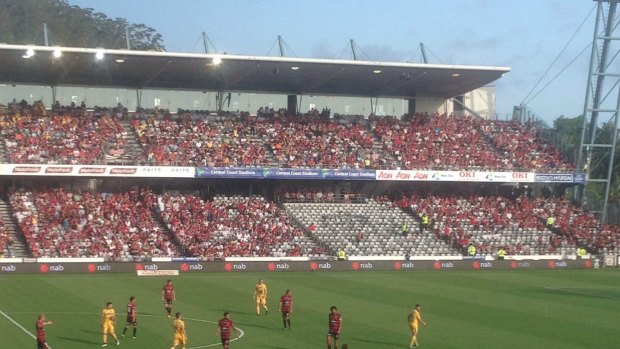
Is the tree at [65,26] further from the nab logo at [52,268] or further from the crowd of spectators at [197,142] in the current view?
the nab logo at [52,268]

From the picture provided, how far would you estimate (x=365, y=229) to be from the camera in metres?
66.8

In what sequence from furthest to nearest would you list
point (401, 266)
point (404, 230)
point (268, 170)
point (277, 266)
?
1. point (404, 230)
2. point (268, 170)
3. point (401, 266)
4. point (277, 266)

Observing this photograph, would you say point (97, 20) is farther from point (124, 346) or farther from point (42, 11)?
point (124, 346)

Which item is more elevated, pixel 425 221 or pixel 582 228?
pixel 425 221

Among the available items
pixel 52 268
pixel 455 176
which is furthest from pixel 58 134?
pixel 455 176

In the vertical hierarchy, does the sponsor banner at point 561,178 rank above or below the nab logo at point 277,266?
above

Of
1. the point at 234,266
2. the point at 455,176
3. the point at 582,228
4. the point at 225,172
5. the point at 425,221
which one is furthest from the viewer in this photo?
the point at 582,228

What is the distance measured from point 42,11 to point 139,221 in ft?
278

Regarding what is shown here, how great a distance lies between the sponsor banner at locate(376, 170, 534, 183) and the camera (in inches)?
2729

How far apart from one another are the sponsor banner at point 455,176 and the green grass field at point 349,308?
11.9 m

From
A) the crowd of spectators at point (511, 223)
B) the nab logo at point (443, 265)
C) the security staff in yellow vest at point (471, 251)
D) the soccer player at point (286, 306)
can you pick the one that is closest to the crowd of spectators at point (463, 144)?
the crowd of spectators at point (511, 223)

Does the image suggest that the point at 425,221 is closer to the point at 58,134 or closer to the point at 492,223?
the point at 492,223

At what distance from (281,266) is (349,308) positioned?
1906 centimetres

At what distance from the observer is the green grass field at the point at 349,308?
3238 centimetres
